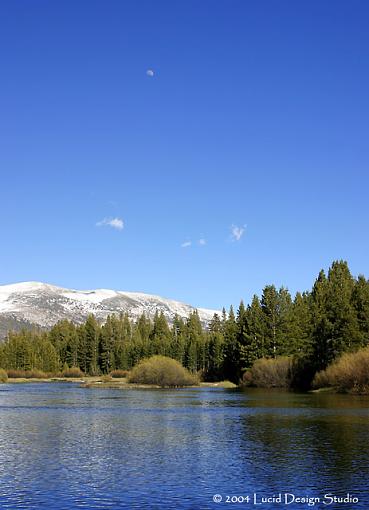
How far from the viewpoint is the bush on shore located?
81375 mm

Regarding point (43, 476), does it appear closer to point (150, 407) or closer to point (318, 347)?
point (150, 407)

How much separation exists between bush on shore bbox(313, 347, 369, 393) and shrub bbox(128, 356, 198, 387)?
30.1 meters

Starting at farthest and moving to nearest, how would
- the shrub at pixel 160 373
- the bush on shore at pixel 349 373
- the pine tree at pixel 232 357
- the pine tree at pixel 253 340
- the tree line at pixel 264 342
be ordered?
the pine tree at pixel 232 357 < the pine tree at pixel 253 340 < the shrub at pixel 160 373 < the tree line at pixel 264 342 < the bush on shore at pixel 349 373

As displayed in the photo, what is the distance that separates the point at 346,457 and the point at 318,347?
72.2 metres

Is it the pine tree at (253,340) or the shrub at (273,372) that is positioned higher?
the pine tree at (253,340)

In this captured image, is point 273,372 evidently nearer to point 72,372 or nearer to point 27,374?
point 27,374

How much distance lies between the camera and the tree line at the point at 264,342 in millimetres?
98875

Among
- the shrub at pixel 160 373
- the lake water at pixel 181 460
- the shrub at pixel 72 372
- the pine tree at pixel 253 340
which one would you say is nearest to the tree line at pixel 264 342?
the pine tree at pixel 253 340

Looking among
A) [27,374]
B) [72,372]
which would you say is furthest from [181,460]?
[72,372]

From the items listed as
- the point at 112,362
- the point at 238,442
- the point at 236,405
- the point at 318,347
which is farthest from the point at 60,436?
the point at 112,362

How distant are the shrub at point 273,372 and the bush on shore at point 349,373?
15.1m

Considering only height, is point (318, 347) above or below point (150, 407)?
above

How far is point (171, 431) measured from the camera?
4238cm

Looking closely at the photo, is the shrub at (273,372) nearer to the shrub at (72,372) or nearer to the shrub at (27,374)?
the shrub at (27,374)
